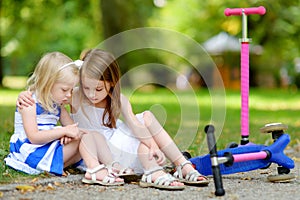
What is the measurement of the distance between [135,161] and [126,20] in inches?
558

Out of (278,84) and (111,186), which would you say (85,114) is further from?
(278,84)

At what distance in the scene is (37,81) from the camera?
3969 millimetres

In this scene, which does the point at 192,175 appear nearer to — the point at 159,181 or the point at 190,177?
the point at 190,177

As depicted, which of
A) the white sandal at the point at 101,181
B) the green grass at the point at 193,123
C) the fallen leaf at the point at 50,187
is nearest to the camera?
the fallen leaf at the point at 50,187

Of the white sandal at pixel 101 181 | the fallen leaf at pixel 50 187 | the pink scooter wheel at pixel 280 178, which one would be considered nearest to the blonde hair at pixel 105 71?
the white sandal at pixel 101 181

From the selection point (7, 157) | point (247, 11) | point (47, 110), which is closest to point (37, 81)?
point (47, 110)

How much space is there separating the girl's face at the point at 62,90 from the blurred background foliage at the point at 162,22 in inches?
332

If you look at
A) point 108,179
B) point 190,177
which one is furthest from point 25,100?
point 190,177

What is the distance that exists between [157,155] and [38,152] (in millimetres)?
812

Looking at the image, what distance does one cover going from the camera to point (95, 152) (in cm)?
384

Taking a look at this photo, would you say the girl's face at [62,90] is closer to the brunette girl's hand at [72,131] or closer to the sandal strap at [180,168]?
the brunette girl's hand at [72,131]

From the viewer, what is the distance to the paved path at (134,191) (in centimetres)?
342

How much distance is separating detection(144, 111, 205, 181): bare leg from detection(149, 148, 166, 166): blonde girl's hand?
31mm

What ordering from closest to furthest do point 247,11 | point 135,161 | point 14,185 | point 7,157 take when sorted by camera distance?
point 14,185, point 135,161, point 7,157, point 247,11
